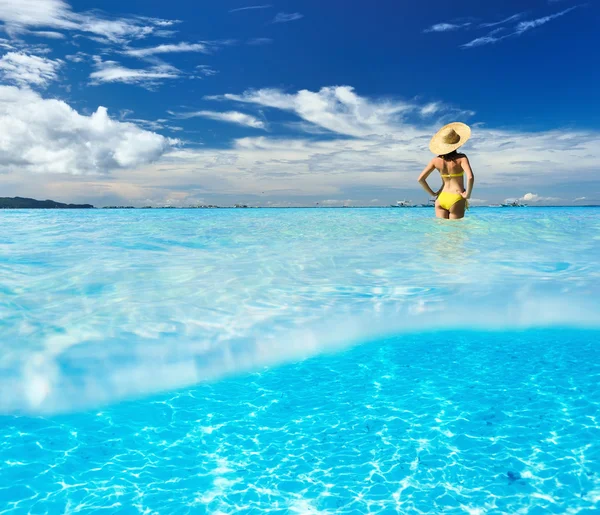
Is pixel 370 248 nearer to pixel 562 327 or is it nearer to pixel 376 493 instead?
pixel 562 327

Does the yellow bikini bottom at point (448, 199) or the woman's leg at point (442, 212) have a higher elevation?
the yellow bikini bottom at point (448, 199)

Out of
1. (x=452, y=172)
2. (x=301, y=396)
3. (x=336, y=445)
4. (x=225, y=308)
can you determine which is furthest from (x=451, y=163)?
(x=336, y=445)

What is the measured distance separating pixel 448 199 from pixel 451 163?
2.43 metres

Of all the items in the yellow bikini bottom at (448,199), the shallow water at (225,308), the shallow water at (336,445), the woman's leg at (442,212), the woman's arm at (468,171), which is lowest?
the shallow water at (336,445)

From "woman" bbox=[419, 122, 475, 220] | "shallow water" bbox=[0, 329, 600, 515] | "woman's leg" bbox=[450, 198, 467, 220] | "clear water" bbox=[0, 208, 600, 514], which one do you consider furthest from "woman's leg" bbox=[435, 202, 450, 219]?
"shallow water" bbox=[0, 329, 600, 515]

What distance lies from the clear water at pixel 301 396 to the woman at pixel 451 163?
5.66 m

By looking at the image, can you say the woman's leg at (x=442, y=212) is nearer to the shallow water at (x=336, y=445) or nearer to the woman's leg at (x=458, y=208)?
the woman's leg at (x=458, y=208)

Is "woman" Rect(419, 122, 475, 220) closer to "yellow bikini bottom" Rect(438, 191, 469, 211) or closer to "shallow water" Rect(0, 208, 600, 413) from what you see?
"yellow bikini bottom" Rect(438, 191, 469, 211)

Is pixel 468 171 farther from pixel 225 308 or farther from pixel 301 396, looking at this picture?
pixel 301 396

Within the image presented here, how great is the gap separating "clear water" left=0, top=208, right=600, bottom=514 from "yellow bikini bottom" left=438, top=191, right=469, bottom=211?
6669 millimetres

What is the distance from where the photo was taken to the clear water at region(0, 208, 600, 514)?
12.1ft

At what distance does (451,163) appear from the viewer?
14.8 metres

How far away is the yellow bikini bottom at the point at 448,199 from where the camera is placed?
54.2 feet

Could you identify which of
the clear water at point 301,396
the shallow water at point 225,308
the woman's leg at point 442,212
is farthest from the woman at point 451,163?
the clear water at point 301,396
